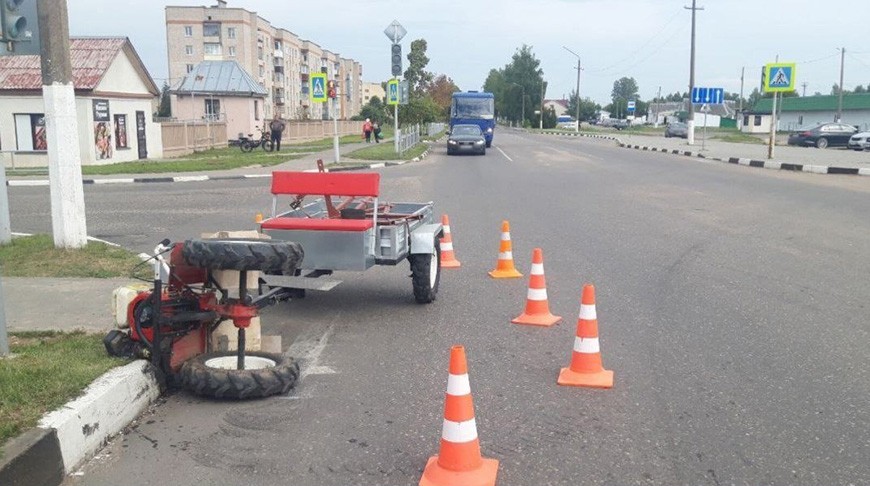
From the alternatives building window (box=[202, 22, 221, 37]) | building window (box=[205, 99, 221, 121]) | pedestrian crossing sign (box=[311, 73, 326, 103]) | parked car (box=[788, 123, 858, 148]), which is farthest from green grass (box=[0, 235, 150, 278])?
building window (box=[202, 22, 221, 37])

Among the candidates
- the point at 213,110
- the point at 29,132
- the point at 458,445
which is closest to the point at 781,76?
the point at 29,132

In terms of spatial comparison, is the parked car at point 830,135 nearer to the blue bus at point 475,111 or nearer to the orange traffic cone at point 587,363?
the blue bus at point 475,111

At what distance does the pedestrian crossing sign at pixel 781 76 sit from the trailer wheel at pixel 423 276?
84.4 ft

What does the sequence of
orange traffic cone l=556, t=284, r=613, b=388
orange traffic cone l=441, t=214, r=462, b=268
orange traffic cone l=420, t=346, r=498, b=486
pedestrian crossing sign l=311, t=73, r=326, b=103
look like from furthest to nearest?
1. pedestrian crossing sign l=311, t=73, r=326, b=103
2. orange traffic cone l=441, t=214, r=462, b=268
3. orange traffic cone l=556, t=284, r=613, b=388
4. orange traffic cone l=420, t=346, r=498, b=486

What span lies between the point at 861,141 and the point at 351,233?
42109 mm

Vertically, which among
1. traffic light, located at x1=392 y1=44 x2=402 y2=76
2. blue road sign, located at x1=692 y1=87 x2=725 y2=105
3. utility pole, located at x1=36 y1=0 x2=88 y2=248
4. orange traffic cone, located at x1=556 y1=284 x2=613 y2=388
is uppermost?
traffic light, located at x1=392 y1=44 x2=402 y2=76

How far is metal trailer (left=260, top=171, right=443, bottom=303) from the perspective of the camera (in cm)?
718

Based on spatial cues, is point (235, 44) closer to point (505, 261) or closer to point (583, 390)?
point (505, 261)

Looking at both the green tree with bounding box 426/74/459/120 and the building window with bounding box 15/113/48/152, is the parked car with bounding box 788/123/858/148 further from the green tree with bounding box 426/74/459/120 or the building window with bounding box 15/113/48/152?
the green tree with bounding box 426/74/459/120

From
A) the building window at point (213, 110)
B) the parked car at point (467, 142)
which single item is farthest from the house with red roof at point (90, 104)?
the building window at point (213, 110)

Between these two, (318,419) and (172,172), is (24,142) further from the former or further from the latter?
(318,419)

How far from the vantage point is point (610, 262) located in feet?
33.8

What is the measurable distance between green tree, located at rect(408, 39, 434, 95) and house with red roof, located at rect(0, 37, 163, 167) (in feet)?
116

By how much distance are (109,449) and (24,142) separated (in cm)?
2657
